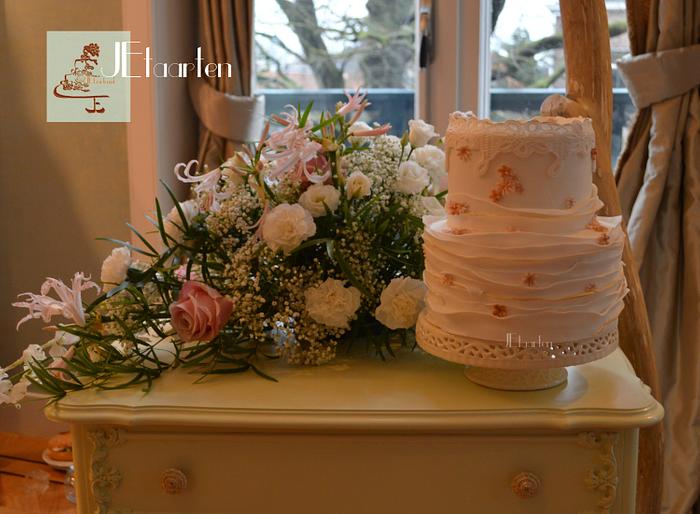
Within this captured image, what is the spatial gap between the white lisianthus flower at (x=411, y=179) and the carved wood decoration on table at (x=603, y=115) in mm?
301

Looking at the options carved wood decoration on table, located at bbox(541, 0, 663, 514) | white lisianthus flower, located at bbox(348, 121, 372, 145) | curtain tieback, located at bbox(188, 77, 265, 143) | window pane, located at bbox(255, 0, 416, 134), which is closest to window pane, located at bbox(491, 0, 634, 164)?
window pane, located at bbox(255, 0, 416, 134)

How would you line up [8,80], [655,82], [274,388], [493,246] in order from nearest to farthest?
[493,246] < [274,388] < [655,82] < [8,80]

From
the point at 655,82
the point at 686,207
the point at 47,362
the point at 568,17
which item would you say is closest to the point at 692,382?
the point at 686,207

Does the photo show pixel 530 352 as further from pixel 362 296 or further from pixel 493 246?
pixel 362 296

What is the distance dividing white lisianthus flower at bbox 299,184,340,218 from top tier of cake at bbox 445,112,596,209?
0.22 metres

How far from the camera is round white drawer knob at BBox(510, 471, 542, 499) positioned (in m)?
1.14

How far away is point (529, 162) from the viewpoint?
3.63 feet

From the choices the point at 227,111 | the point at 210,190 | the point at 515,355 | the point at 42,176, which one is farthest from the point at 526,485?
the point at 42,176

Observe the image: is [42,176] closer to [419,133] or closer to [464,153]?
[419,133]

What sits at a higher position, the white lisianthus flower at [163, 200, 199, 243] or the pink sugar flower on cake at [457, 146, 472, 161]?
the pink sugar flower on cake at [457, 146, 472, 161]

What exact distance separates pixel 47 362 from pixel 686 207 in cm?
150

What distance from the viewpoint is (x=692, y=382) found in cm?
206

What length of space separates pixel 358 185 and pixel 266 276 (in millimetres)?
191

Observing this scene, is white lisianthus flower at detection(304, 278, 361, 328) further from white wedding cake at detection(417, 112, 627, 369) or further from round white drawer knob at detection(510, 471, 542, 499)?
round white drawer knob at detection(510, 471, 542, 499)
